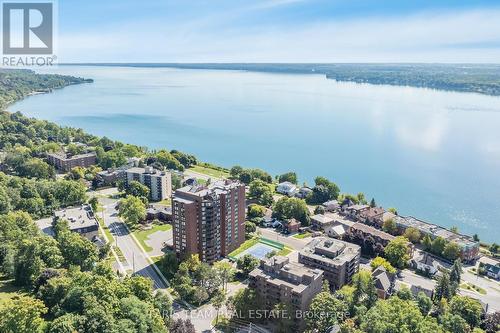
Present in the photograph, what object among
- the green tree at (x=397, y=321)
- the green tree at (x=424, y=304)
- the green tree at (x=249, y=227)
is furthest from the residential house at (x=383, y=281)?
the green tree at (x=249, y=227)

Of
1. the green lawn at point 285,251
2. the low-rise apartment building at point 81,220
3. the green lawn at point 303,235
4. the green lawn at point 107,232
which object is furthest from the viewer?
the green lawn at point 303,235

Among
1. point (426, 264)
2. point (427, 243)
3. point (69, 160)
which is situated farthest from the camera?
point (69, 160)

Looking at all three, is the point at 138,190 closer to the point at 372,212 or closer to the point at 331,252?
the point at 331,252

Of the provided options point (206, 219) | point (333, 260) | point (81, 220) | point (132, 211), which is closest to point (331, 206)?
point (333, 260)

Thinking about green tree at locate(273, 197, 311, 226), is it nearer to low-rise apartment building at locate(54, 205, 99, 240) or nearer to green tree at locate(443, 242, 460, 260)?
green tree at locate(443, 242, 460, 260)

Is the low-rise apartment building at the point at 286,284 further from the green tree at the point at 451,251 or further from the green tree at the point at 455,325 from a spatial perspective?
the green tree at the point at 451,251

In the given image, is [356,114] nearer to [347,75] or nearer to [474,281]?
[474,281]

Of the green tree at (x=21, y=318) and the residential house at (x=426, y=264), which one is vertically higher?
the green tree at (x=21, y=318)
